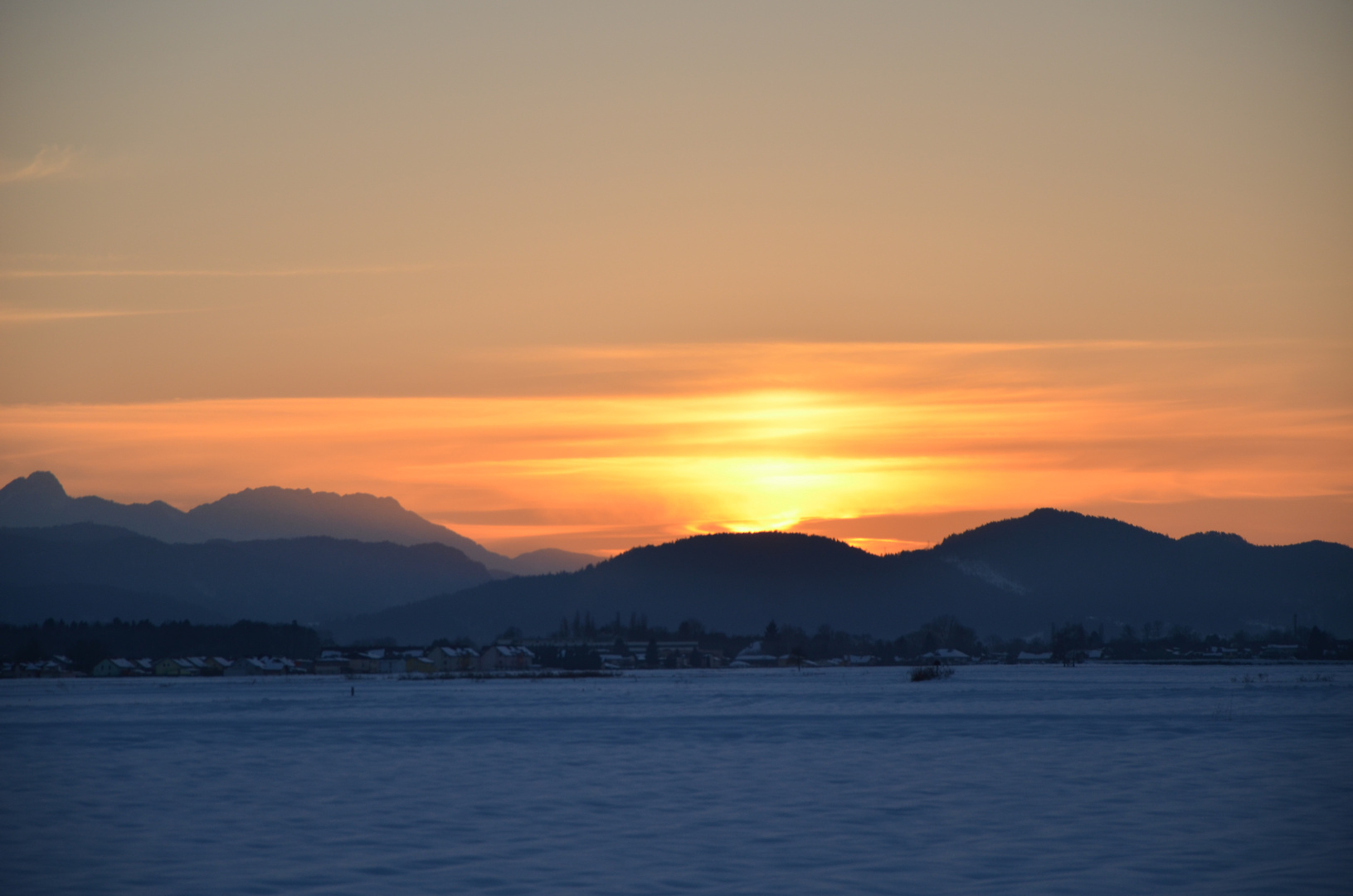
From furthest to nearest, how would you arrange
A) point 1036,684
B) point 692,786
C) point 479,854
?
1. point 1036,684
2. point 692,786
3. point 479,854

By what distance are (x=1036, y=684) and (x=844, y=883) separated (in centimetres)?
10449

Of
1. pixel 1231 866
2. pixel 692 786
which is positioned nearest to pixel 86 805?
pixel 692 786

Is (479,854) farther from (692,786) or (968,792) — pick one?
(968,792)

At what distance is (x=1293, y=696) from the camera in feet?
279

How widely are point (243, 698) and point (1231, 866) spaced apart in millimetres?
91696

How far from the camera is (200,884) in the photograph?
73.9 ft

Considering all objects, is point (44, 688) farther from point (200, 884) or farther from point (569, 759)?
point (200, 884)

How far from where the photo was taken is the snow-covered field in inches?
902

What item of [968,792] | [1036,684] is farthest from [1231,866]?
[1036,684]

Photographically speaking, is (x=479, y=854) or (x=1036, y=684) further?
(x=1036, y=684)

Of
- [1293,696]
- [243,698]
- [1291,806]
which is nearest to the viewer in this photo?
[1291,806]

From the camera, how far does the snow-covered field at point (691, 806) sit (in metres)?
22.9

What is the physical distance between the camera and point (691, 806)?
32031 millimetres

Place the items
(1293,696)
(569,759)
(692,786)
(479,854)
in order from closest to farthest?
(479,854)
(692,786)
(569,759)
(1293,696)
